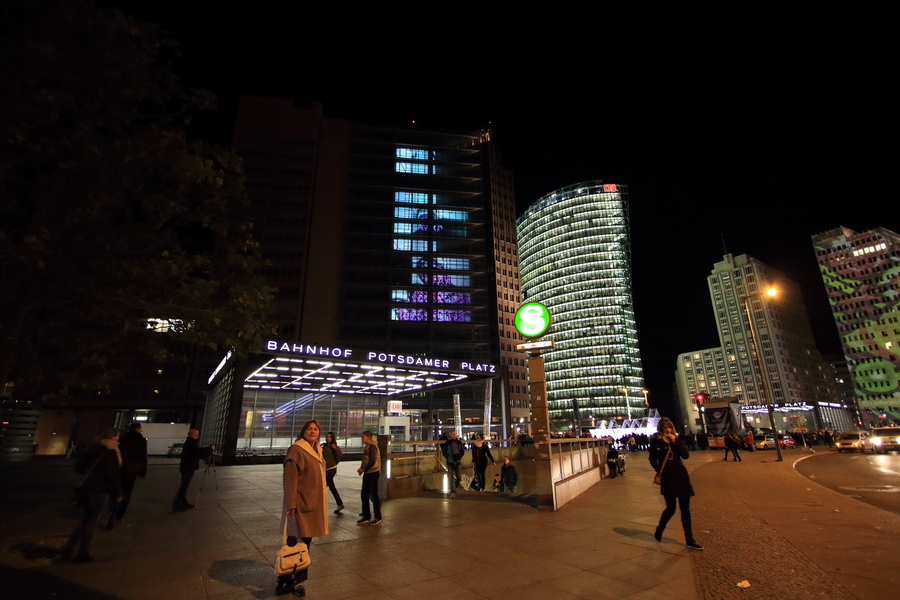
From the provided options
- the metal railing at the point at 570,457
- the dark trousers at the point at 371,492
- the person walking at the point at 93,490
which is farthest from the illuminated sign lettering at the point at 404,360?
the person walking at the point at 93,490

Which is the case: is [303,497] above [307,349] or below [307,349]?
below

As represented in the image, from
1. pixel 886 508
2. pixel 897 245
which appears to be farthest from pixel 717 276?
pixel 886 508

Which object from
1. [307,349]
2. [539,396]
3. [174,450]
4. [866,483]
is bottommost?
[866,483]

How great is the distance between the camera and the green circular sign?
960 cm

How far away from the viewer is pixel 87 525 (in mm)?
5711

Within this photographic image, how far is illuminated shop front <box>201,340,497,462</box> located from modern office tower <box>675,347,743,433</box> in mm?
Answer: 132138

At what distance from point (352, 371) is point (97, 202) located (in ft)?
69.0

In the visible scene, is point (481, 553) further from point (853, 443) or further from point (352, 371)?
point (853, 443)

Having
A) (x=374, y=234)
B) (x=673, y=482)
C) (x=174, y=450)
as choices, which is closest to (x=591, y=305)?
(x=374, y=234)

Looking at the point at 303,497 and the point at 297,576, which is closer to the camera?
the point at 297,576

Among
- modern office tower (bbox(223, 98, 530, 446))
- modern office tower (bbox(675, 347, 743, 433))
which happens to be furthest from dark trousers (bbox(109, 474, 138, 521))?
modern office tower (bbox(675, 347, 743, 433))

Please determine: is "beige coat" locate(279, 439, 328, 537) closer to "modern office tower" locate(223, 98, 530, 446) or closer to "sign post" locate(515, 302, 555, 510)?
"sign post" locate(515, 302, 555, 510)

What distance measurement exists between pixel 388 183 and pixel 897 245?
5112 inches

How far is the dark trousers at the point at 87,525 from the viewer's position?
5633 mm
